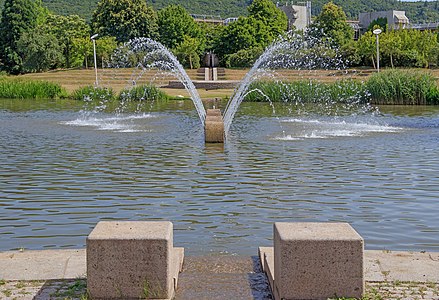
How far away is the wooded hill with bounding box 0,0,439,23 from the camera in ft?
447

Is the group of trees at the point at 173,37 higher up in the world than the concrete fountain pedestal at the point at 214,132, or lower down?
higher up

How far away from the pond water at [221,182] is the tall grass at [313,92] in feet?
36.3

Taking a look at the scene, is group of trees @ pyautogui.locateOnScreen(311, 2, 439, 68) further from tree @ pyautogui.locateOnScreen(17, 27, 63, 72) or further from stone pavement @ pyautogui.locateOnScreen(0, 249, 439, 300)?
stone pavement @ pyautogui.locateOnScreen(0, 249, 439, 300)

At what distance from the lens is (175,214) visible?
387 inches

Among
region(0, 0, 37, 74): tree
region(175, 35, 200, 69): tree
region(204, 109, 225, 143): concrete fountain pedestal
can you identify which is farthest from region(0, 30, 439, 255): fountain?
region(0, 0, 37, 74): tree

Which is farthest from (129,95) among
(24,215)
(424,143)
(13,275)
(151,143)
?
(13,275)

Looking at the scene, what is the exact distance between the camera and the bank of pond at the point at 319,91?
32.0 metres

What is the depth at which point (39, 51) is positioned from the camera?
61125 millimetres

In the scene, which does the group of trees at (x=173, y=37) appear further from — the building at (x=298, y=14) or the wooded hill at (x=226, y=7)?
the wooded hill at (x=226, y=7)

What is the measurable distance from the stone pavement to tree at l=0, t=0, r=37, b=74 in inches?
2432

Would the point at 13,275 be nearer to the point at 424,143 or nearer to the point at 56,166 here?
the point at 56,166

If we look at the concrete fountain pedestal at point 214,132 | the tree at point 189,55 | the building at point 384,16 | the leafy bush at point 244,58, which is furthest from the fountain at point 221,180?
the building at point 384,16

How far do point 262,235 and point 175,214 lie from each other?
1.63 meters

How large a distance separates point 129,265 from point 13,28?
65376 millimetres
